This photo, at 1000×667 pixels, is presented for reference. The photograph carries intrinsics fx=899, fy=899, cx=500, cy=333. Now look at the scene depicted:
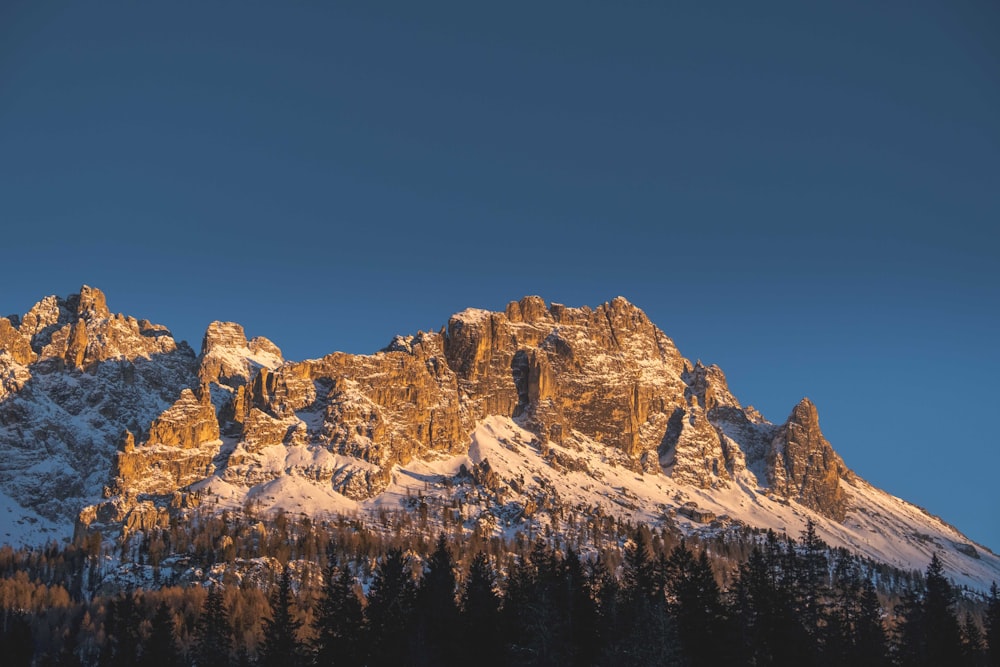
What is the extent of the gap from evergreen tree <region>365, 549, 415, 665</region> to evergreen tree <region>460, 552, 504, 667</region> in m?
5.02

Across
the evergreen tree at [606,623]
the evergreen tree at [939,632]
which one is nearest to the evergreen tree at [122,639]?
the evergreen tree at [606,623]

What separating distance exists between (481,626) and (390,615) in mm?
8418

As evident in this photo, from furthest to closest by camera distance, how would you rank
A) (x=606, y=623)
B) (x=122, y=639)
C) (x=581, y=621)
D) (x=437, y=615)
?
1. (x=122, y=639)
2. (x=581, y=621)
3. (x=606, y=623)
4. (x=437, y=615)

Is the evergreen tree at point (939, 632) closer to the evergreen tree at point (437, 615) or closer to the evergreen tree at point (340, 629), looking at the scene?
the evergreen tree at point (437, 615)

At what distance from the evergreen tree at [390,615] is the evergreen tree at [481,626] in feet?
16.5

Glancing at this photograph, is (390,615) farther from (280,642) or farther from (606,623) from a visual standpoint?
(606,623)

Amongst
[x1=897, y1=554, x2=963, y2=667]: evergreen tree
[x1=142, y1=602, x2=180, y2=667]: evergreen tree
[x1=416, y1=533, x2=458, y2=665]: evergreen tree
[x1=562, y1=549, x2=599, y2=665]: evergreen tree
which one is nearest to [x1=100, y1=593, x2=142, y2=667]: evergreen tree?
[x1=142, y1=602, x2=180, y2=667]: evergreen tree

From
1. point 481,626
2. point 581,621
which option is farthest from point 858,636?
point 481,626

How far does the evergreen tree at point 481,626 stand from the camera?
73688 mm

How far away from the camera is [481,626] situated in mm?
75562

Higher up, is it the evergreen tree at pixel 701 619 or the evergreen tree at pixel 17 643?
the evergreen tree at pixel 701 619

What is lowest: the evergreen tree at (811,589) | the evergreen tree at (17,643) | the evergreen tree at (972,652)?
the evergreen tree at (17,643)

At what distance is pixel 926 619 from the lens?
8519 centimetres

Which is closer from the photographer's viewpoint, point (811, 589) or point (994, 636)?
point (811, 589)
